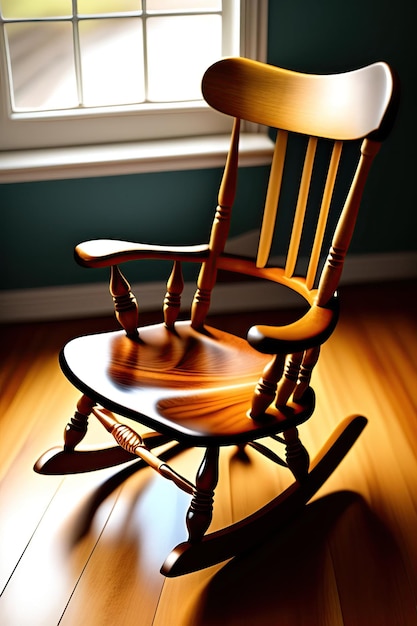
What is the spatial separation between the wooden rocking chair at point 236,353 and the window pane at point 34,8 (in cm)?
101

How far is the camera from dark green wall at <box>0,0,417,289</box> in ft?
7.75

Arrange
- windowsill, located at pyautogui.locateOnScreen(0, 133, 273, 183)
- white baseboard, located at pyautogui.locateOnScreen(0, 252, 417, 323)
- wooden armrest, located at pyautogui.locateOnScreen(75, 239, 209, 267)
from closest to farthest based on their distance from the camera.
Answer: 1. wooden armrest, located at pyautogui.locateOnScreen(75, 239, 209, 267)
2. windowsill, located at pyautogui.locateOnScreen(0, 133, 273, 183)
3. white baseboard, located at pyautogui.locateOnScreen(0, 252, 417, 323)

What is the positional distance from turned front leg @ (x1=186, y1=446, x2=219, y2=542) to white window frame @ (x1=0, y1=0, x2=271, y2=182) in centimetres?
125

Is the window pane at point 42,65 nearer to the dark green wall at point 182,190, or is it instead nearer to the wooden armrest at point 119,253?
the dark green wall at point 182,190

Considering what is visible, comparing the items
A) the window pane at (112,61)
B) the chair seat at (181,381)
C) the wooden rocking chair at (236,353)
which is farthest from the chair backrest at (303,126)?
the window pane at (112,61)

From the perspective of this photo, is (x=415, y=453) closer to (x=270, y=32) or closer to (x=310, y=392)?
(x=310, y=392)

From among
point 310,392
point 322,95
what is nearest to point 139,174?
point 322,95

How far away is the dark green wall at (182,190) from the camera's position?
93.0 inches

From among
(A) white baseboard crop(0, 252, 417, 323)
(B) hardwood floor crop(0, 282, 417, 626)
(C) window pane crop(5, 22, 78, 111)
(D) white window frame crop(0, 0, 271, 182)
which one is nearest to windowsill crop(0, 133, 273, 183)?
(D) white window frame crop(0, 0, 271, 182)

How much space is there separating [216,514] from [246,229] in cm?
119

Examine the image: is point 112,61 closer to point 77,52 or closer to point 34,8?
point 77,52

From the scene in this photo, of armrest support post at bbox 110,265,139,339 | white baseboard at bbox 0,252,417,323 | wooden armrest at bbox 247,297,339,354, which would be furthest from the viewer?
white baseboard at bbox 0,252,417,323

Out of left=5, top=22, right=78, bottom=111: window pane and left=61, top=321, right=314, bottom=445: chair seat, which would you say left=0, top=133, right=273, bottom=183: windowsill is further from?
left=61, top=321, right=314, bottom=445: chair seat

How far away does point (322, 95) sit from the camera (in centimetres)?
150
